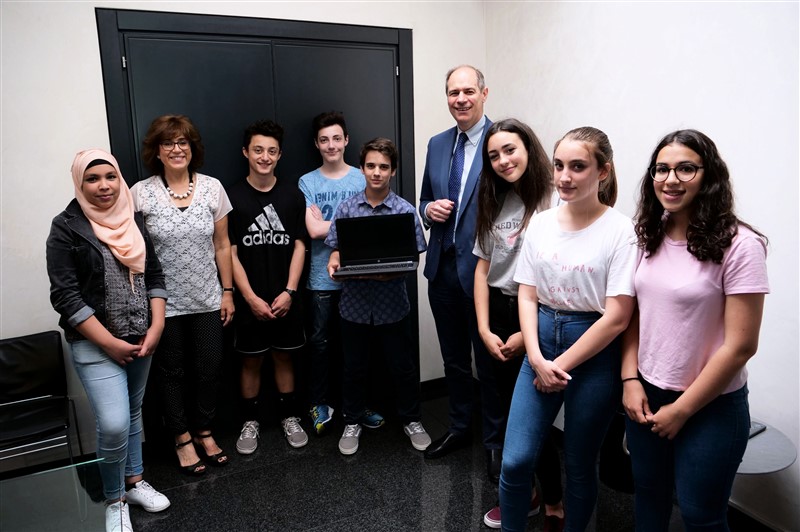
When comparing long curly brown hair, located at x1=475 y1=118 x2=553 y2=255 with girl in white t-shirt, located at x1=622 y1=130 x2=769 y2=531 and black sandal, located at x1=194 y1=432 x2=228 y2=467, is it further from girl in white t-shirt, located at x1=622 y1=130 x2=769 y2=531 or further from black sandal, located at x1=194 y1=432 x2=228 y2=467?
black sandal, located at x1=194 y1=432 x2=228 y2=467

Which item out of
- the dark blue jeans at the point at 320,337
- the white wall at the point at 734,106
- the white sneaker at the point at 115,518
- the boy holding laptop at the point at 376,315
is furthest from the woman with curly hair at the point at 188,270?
the white wall at the point at 734,106

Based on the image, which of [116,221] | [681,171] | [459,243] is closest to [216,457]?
[116,221]

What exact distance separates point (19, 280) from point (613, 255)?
255cm

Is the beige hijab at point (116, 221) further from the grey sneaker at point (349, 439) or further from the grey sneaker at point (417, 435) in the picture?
the grey sneaker at point (417, 435)

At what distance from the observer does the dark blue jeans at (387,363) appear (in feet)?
8.89

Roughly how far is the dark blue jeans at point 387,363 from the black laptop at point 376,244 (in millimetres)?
346

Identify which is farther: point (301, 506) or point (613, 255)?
point (301, 506)

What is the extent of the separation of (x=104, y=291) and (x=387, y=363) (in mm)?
1345

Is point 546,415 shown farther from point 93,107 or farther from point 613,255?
point 93,107

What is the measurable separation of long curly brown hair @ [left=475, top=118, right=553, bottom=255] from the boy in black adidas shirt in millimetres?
1087

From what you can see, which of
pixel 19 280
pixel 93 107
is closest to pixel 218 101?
pixel 93 107

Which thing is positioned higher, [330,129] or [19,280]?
[330,129]

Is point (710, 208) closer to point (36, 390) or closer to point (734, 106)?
point (734, 106)

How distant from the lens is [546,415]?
1.67m
